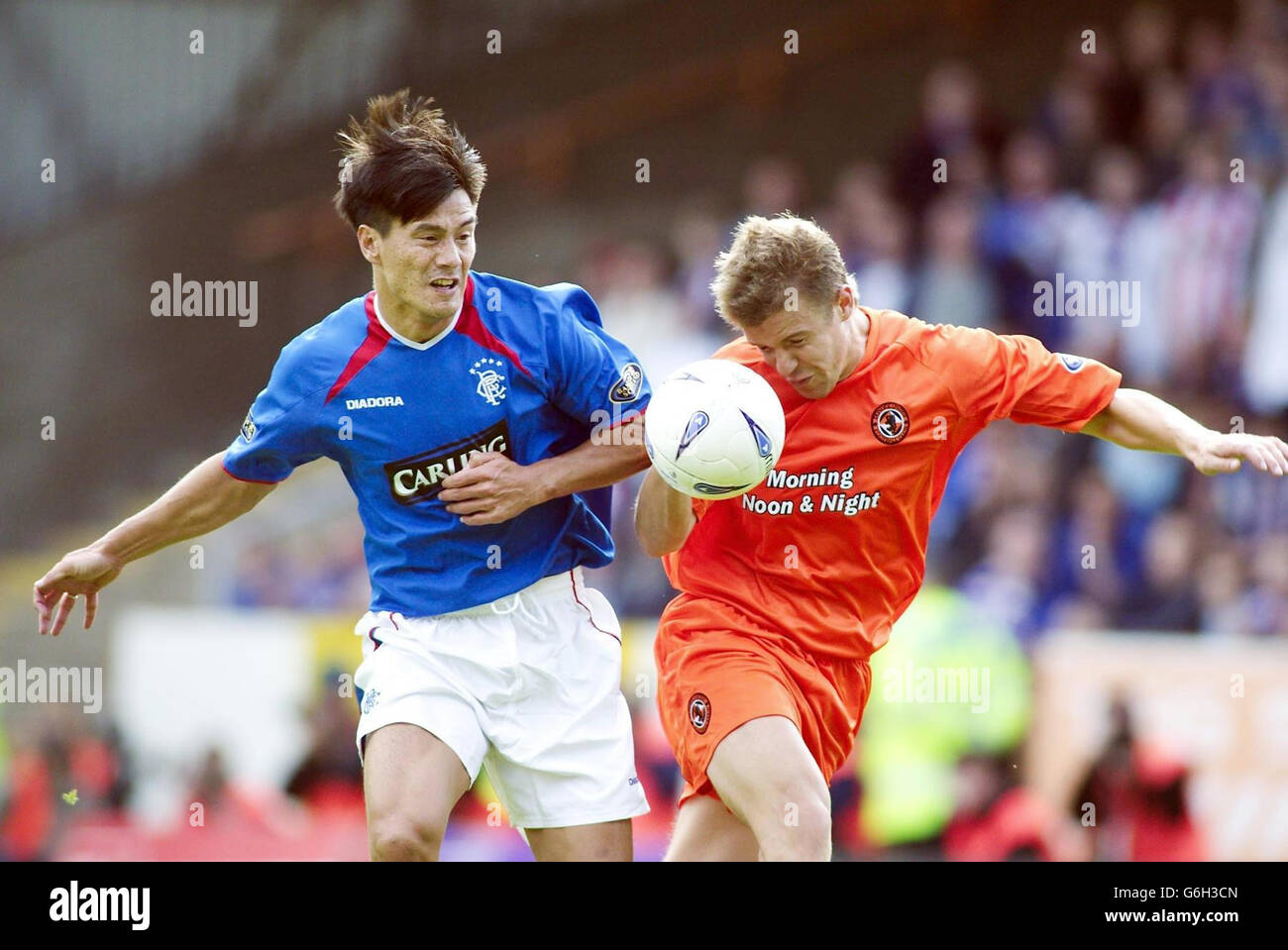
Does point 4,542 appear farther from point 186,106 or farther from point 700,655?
point 700,655

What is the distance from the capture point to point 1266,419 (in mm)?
9891

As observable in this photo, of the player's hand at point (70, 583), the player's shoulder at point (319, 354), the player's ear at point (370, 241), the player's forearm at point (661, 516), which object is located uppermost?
the player's ear at point (370, 241)

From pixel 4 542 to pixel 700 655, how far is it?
9270mm

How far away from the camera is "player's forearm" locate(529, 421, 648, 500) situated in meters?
4.62

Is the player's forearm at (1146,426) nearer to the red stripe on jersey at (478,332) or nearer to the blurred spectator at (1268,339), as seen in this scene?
the red stripe on jersey at (478,332)

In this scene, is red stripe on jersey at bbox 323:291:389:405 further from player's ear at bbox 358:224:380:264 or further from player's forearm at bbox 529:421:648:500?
player's forearm at bbox 529:421:648:500

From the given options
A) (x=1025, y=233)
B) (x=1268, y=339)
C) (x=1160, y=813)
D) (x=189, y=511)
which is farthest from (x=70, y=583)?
(x=1268, y=339)

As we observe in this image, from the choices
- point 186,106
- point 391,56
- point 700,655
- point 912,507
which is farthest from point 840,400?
point 186,106

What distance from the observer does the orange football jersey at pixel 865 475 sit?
4898 mm

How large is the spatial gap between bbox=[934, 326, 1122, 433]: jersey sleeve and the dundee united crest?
4.20 feet

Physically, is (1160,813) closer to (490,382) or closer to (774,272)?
(774,272)

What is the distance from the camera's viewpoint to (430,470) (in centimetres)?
470

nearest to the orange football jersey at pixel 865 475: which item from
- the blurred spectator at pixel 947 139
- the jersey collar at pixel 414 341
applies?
the jersey collar at pixel 414 341

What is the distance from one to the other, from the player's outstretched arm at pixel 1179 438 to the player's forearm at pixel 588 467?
4.70 ft
